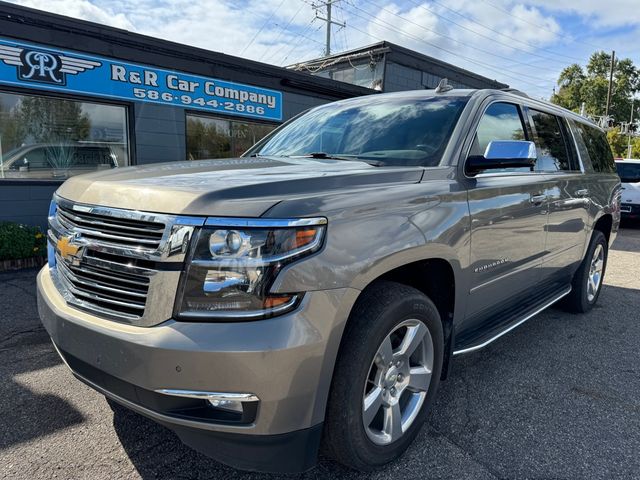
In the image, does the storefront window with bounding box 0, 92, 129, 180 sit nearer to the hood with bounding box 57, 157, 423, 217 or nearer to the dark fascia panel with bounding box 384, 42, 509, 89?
the hood with bounding box 57, 157, 423, 217

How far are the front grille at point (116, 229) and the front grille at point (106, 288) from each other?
97mm

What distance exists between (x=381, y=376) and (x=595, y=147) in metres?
4.34

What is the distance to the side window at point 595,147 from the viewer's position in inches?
190

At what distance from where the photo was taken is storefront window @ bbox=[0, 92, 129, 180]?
7.63 metres

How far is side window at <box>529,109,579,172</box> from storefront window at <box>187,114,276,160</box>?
20.7 feet

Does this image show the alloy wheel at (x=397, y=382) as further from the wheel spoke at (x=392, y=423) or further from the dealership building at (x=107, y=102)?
the dealership building at (x=107, y=102)

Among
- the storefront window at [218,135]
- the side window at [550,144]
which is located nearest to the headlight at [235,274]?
the side window at [550,144]

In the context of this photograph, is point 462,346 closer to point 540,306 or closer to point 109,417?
point 540,306

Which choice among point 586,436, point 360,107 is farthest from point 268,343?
point 360,107

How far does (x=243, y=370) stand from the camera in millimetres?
1723

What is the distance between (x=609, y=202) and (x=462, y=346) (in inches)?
137

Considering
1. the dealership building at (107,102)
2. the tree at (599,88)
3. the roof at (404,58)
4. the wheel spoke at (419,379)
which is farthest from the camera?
the tree at (599,88)

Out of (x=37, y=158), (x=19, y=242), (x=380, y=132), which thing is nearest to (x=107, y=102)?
(x=37, y=158)

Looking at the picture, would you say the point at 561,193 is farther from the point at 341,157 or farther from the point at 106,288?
the point at 106,288
